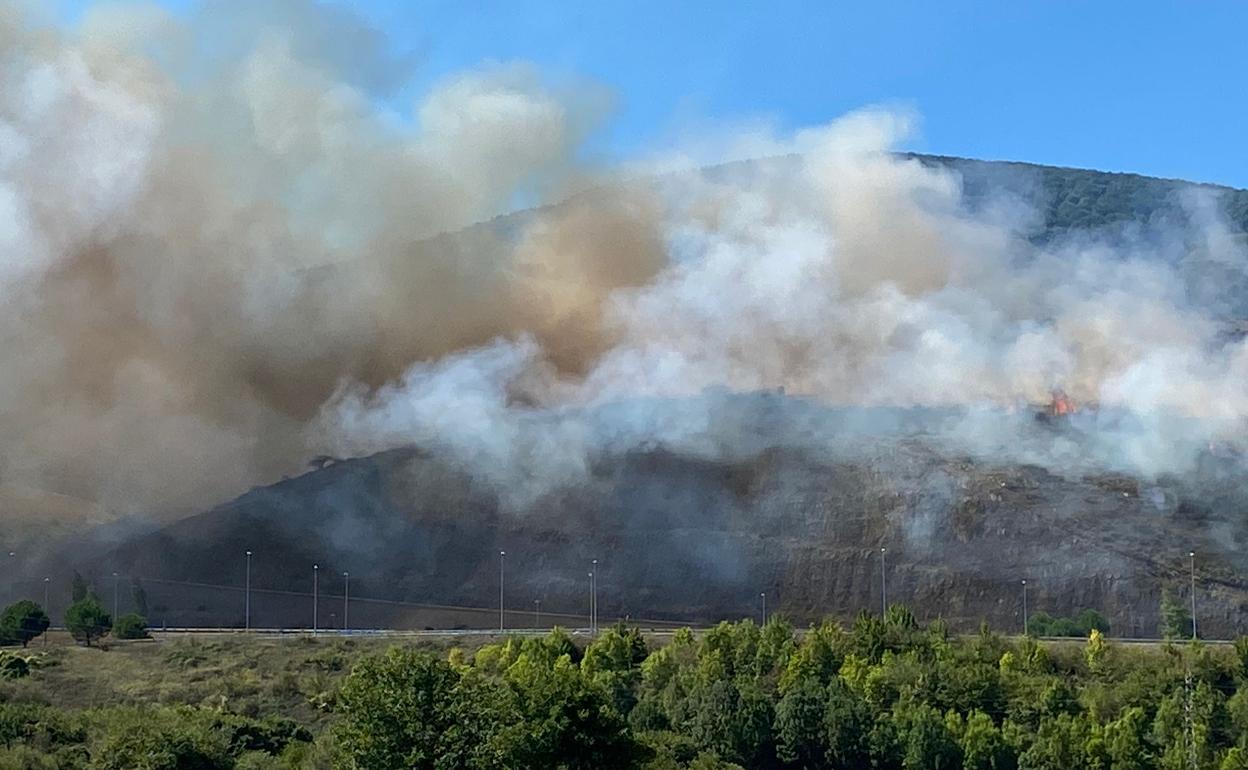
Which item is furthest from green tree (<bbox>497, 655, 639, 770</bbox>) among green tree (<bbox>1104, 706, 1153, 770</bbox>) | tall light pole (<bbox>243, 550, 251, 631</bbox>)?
tall light pole (<bbox>243, 550, 251, 631</bbox>)

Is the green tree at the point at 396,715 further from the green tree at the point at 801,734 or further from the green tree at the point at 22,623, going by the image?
the green tree at the point at 22,623

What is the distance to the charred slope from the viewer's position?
120062 mm

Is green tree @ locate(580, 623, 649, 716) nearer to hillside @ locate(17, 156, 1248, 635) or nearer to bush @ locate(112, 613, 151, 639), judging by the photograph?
bush @ locate(112, 613, 151, 639)

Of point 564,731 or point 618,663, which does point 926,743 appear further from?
point 564,731

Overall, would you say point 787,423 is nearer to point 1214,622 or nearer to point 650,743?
point 1214,622

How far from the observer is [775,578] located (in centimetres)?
12550

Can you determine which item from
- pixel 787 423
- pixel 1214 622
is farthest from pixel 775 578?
pixel 1214 622

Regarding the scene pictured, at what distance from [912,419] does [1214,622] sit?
115ft

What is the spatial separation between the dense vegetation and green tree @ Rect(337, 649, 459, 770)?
7 centimetres

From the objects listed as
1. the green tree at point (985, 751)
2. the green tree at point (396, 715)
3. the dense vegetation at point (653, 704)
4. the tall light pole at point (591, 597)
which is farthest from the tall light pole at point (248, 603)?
the green tree at point (396, 715)

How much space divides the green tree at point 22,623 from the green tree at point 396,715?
5010 cm

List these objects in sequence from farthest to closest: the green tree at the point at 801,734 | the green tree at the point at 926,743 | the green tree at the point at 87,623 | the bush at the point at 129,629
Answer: the bush at the point at 129,629, the green tree at the point at 87,623, the green tree at the point at 801,734, the green tree at the point at 926,743

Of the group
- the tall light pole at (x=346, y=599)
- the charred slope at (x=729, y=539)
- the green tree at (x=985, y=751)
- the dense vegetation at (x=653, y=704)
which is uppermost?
the charred slope at (x=729, y=539)

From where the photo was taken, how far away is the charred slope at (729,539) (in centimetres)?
12006
